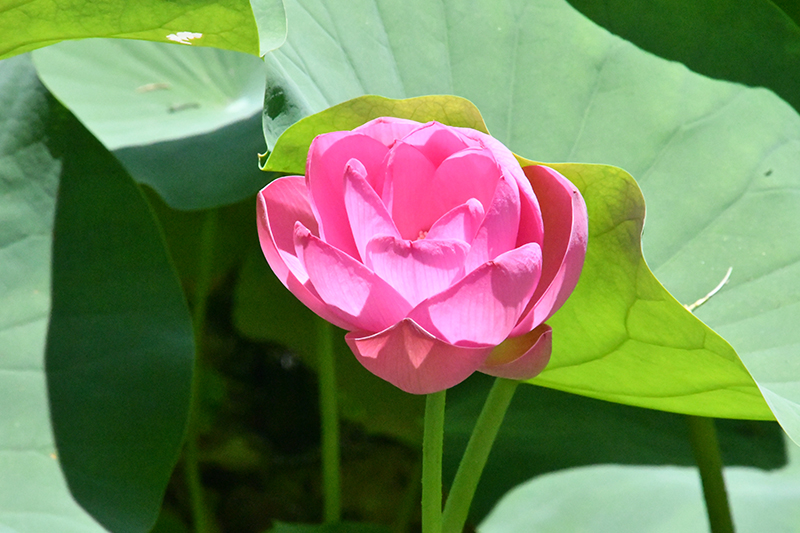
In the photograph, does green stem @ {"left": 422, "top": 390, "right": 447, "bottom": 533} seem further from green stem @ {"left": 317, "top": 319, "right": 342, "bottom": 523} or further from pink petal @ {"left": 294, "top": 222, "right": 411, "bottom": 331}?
green stem @ {"left": 317, "top": 319, "right": 342, "bottom": 523}

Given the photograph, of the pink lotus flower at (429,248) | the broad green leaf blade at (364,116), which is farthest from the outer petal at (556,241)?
the broad green leaf blade at (364,116)

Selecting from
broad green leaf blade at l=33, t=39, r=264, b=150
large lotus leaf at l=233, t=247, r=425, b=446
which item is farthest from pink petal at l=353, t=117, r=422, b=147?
large lotus leaf at l=233, t=247, r=425, b=446

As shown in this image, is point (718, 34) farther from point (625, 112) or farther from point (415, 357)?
point (415, 357)

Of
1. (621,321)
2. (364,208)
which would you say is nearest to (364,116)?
(364,208)

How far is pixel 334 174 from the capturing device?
0.54m

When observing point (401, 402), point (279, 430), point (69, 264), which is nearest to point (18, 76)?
point (69, 264)

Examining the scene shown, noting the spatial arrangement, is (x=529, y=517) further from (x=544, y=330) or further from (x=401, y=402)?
(x=401, y=402)

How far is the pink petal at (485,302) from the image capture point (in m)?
0.44

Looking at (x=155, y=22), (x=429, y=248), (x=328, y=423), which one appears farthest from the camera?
(x=328, y=423)

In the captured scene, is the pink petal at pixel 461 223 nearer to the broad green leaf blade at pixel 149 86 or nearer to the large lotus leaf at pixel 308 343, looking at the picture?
the broad green leaf blade at pixel 149 86

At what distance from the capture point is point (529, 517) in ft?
2.91

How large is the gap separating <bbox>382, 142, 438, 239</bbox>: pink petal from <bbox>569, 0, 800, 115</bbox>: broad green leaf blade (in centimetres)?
45

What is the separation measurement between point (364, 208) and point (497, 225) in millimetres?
94

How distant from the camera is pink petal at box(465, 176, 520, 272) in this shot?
47 centimetres
